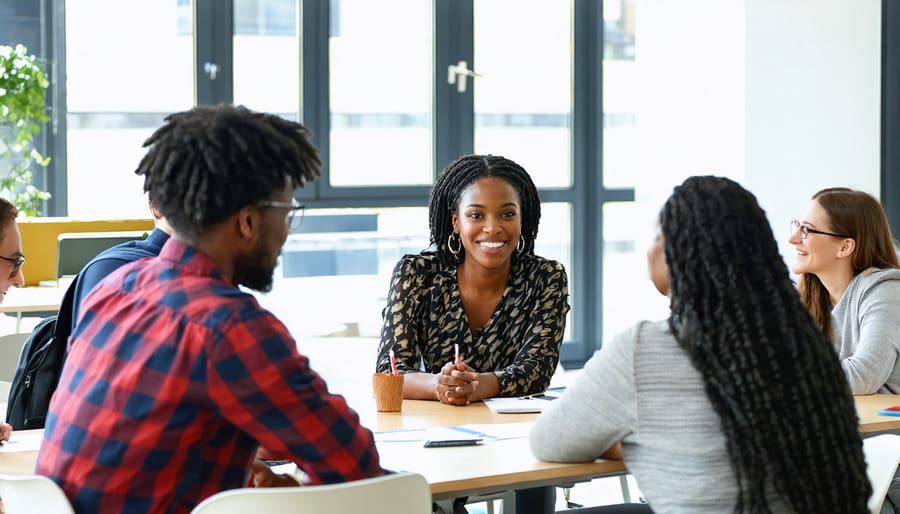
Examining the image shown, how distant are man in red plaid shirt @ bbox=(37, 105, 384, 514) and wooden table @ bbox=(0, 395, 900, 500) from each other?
11.7 inches

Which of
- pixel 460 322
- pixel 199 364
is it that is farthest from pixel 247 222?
pixel 460 322

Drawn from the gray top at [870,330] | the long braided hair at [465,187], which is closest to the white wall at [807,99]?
the long braided hair at [465,187]

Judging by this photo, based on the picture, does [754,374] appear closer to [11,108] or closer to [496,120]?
[11,108]

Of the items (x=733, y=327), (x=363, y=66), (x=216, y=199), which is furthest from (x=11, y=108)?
(x=733, y=327)

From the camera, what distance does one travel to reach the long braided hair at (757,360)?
1.94 m

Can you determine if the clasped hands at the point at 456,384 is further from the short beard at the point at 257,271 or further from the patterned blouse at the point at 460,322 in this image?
the short beard at the point at 257,271

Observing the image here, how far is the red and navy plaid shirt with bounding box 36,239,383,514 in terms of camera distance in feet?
5.83

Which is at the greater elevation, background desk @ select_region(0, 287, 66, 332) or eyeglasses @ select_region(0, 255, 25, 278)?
eyeglasses @ select_region(0, 255, 25, 278)

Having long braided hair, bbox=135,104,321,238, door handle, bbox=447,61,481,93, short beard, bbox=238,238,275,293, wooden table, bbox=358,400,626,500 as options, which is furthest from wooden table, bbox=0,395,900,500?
door handle, bbox=447,61,481,93

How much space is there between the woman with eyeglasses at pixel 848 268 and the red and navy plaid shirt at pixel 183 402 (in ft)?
5.85

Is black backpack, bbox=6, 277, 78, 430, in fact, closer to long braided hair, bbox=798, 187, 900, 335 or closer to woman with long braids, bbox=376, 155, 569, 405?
woman with long braids, bbox=376, 155, 569, 405

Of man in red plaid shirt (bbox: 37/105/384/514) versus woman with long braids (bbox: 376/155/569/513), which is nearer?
man in red plaid shirt (bbox: 37/105/384/514)

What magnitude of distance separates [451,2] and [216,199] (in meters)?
5.18

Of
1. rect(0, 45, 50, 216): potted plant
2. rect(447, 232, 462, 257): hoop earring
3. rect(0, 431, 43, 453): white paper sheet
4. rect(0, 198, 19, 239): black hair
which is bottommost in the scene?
rect(0, 431, 43, 453): white paper sheet
